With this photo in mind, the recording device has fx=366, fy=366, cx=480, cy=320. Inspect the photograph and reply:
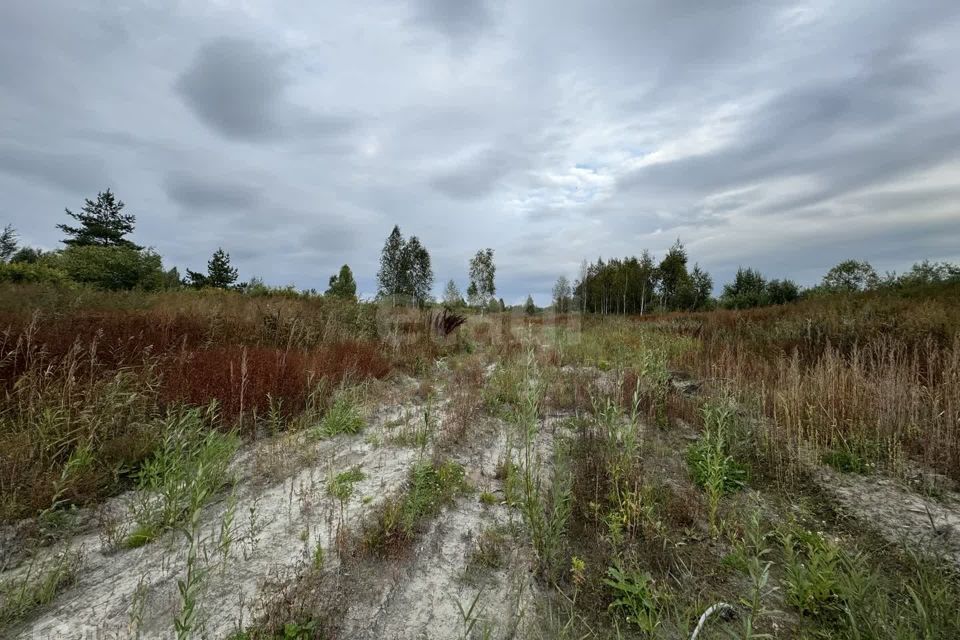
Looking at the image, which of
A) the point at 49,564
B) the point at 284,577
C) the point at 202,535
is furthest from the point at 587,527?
the point at 49,564

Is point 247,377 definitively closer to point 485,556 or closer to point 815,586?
point 485,556

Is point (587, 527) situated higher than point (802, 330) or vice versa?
point (802, 330)

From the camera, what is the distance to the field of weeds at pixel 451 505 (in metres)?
1.95

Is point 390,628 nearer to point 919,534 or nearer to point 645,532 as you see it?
point 645,532

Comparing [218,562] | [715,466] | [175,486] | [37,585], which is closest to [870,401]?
[715,466]

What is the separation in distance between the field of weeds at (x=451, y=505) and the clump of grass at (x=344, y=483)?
0.03 meters

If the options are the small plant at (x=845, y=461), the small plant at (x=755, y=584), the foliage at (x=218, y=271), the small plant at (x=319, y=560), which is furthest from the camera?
the foliage at (x=218, y=271)

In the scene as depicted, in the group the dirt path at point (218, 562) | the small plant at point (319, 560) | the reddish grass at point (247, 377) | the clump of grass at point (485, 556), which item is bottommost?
the clump of grass at point (485, 556)

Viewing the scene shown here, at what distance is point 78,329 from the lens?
4.93m

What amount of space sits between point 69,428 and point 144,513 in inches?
61.9

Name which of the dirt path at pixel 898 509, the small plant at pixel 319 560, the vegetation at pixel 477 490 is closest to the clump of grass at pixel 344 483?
the vegetation at pixel 477 490

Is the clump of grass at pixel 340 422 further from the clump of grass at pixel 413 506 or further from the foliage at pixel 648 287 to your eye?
the foliage at pixel 648 287

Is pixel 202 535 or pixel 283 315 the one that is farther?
pixel 283 315

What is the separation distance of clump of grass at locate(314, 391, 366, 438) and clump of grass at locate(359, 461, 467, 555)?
1374 millimetres
